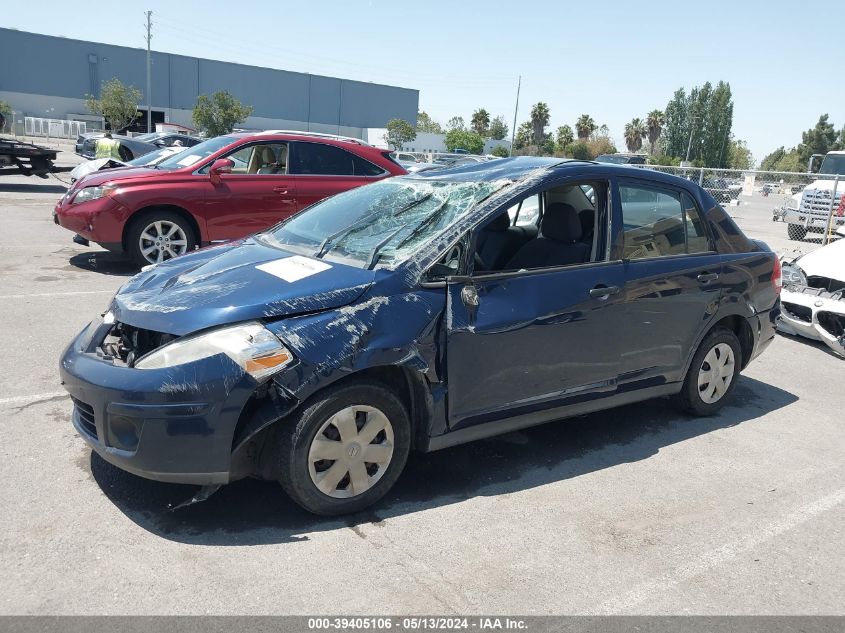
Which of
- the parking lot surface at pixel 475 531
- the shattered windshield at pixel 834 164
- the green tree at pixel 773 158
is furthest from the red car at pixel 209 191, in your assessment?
the green tree at pixel 773 158

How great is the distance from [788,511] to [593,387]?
1.23 metres

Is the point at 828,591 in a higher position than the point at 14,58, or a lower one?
lower

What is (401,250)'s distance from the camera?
3744mm

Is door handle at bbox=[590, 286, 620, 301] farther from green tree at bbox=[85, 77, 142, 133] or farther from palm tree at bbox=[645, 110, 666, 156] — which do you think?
palm tree at bbox=[645, 110, 666, 156]

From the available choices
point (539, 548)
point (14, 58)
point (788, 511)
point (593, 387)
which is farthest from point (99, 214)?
point (14, 58)

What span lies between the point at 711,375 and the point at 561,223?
66.1 inches

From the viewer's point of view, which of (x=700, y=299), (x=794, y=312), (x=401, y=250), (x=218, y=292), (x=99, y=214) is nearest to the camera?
(x=218, y=292)

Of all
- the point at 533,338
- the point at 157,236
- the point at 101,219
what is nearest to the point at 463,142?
the point at 157,236

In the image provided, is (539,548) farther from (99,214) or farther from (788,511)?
(99,214)

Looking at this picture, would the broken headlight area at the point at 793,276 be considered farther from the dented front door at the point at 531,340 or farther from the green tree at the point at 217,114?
the green tree at the point at 217,114

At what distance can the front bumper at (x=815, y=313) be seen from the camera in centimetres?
720

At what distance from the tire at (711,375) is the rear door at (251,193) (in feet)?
18.1

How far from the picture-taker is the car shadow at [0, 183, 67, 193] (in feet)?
59.3

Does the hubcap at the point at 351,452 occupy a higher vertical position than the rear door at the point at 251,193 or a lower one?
lower
